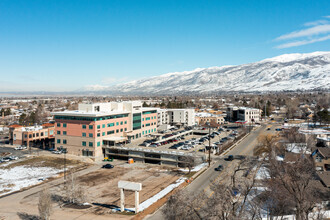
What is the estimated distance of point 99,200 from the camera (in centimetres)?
3234

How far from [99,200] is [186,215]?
1427cm

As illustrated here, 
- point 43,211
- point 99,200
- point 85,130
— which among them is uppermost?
point 85,130

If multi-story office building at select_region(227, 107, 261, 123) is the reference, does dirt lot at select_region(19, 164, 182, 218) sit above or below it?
below

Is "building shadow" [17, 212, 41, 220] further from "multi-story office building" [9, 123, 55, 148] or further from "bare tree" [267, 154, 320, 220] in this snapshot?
"multi-story office building" [9, 123, 55, 148]

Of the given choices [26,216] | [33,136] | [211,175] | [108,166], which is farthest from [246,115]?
[26,216]

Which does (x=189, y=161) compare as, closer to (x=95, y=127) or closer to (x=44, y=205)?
(x=95, y=127)

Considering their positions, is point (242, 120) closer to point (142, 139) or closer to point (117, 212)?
point (142, 139)

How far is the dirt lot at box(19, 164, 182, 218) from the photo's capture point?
31.0 metres

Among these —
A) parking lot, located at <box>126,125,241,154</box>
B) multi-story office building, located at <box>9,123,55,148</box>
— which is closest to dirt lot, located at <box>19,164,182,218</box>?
parking lot, located at <box>126,125,241,154</box>

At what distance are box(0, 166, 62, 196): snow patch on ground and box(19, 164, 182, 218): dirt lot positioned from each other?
4.52m

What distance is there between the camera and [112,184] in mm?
37938

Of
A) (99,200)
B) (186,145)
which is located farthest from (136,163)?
(99,200)

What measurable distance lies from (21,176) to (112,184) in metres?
15.6

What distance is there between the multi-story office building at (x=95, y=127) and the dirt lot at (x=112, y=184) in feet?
26.8
